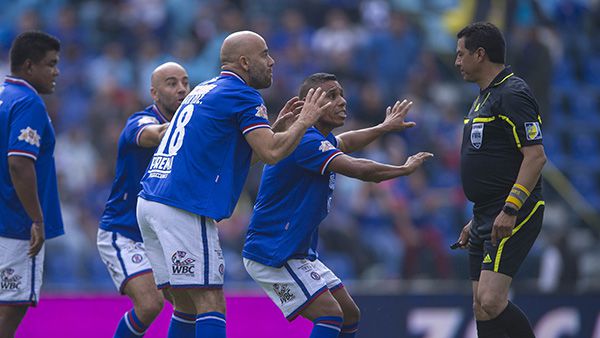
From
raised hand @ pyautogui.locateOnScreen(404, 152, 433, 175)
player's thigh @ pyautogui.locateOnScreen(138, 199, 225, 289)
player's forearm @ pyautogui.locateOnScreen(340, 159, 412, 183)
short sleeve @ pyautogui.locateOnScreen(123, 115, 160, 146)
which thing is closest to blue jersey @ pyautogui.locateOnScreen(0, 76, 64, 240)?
short sleeve @ pyautogui.locateOnScreen(123, 115, 160, 146)

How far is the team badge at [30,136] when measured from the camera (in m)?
7.87

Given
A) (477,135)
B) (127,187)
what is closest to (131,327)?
(127,187)

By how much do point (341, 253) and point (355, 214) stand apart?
33.5 inches

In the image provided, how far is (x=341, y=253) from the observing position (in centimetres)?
1396

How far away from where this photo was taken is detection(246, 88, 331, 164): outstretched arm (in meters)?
6.82

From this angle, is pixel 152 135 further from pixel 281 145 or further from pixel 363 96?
pixel 363 96

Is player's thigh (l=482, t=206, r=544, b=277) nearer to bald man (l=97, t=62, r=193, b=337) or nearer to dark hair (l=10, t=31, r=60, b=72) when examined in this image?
bald man (l=97, t=62, r=193, b=337)

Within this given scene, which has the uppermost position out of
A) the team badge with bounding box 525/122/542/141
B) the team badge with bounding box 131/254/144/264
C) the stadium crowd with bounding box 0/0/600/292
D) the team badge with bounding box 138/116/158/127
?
the team badge with bounding box 525/122/542/141

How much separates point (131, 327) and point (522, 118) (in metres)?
3.52

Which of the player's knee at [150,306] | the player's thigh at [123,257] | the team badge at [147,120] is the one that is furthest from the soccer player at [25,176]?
the player's knee at [150,306]

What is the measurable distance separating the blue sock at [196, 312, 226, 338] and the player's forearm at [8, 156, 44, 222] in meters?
1.88

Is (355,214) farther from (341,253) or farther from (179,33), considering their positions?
(179,33)

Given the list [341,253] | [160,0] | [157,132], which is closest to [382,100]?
[341,253]

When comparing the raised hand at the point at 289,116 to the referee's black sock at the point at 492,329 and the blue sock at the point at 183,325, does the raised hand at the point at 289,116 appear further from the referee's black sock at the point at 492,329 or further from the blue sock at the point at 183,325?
the referee's black sock at the point at 492,329
